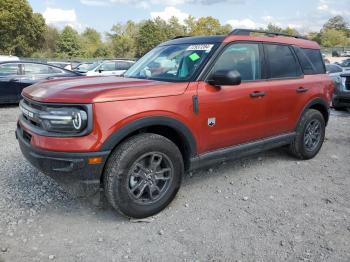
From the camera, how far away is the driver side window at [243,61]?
4.11m

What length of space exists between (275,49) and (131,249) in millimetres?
3204

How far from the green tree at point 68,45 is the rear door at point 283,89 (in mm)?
60914

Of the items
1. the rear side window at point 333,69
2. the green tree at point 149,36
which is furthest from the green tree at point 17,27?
the rear side window at point 333,69

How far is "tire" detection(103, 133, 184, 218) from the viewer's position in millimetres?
3350

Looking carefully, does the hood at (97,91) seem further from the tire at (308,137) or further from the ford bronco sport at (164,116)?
the tire at (308,137)

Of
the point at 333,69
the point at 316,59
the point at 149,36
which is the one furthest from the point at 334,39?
the point at 316,59

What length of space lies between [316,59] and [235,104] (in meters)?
2.19

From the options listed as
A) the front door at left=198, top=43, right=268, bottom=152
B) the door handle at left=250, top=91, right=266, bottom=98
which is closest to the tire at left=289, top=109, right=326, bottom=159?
the front door at left=198, top=43, right=268, bottom=152

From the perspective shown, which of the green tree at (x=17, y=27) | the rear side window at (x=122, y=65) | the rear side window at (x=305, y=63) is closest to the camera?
the rear side window at (x=305, y=63)

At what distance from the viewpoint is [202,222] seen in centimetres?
359

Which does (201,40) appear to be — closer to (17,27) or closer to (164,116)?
(164,116)

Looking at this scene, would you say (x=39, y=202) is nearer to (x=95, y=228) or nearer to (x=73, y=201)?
(x=73, y=201)

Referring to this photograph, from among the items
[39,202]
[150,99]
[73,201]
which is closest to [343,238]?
[150,99]

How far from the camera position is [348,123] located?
844 centimetres
